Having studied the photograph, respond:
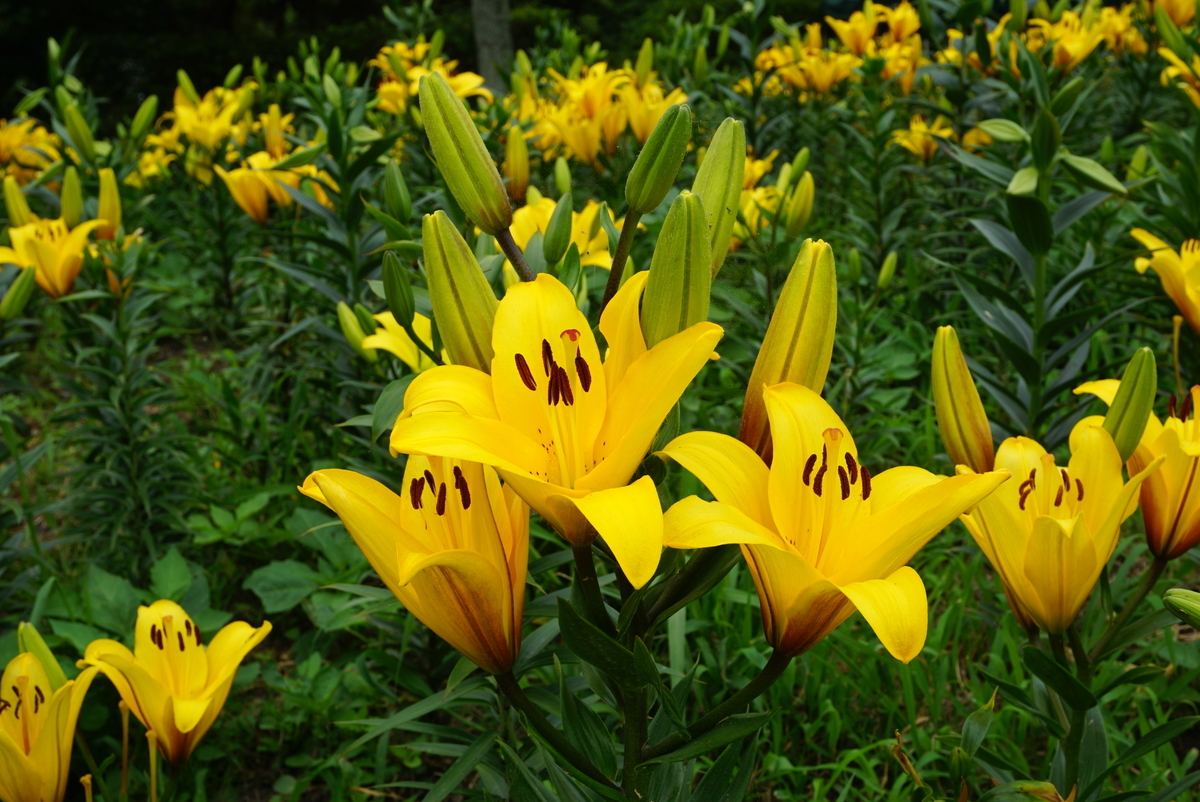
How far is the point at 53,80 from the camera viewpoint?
2.69m

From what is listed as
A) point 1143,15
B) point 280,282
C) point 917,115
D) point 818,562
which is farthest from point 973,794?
point 1143,15

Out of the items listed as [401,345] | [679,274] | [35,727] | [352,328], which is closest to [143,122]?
[352,328]

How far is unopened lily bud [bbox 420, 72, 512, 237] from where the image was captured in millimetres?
792

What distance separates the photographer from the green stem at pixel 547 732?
0.76 m

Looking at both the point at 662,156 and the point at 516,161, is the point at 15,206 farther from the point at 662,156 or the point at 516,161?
the point at 662,156

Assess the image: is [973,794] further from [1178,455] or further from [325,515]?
[325,515]

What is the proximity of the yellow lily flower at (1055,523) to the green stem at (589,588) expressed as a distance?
0.43 m

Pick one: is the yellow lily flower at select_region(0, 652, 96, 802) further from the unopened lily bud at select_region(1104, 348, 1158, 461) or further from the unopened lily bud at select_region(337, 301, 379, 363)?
the unopened lily bud at select_region(1104, 348, 1158, 461)

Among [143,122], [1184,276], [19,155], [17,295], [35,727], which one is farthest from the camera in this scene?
[19,155]

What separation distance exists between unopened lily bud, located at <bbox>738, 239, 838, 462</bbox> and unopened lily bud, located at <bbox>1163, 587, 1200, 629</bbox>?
0.41 meters

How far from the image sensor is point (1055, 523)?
88 cm

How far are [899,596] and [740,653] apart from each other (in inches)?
42.4

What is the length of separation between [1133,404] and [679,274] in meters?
0.57

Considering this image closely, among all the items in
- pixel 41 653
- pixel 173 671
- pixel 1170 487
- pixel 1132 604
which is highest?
pixel 1170 487
